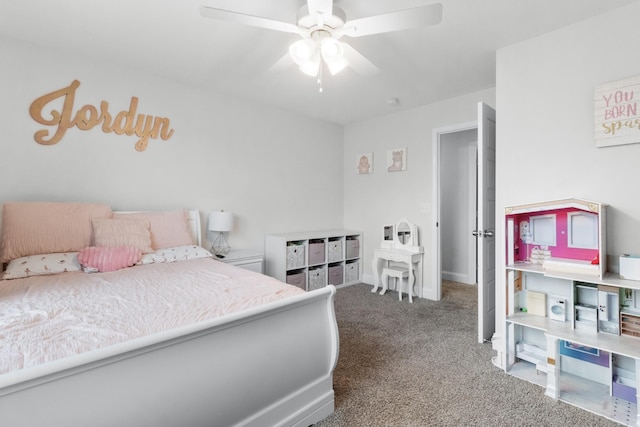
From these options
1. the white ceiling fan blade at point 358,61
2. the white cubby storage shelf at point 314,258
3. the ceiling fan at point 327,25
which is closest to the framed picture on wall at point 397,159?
the white cubby storage shelf at point 314,258

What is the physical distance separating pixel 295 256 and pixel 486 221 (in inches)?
84.2

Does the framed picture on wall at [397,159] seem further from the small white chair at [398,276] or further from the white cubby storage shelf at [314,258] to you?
the small white chair at [398,276]

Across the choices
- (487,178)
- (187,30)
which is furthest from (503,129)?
(187,30)

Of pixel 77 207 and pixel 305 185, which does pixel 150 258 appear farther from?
pixel 305 185

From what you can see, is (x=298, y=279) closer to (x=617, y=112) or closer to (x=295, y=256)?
(x=295, y=256)

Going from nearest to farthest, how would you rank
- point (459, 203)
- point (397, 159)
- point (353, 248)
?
point (397, 159) < point (353, 248) < point (459, 203)

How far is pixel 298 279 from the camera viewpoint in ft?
12.8

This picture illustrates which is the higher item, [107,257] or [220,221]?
[220,221]

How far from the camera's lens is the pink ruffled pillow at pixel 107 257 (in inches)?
88.6

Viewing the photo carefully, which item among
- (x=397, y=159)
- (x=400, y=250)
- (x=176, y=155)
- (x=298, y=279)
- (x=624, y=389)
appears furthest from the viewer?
(x=397, y=159)

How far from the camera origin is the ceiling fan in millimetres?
1602

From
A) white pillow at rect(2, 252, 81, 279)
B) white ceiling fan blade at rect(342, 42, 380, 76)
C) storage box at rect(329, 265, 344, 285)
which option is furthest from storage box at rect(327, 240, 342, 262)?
white pillow at rect(2, 252, 81, 279)

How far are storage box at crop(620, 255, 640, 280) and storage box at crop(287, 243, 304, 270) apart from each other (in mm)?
2886

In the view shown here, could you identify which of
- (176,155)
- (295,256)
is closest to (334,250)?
(295,256)
